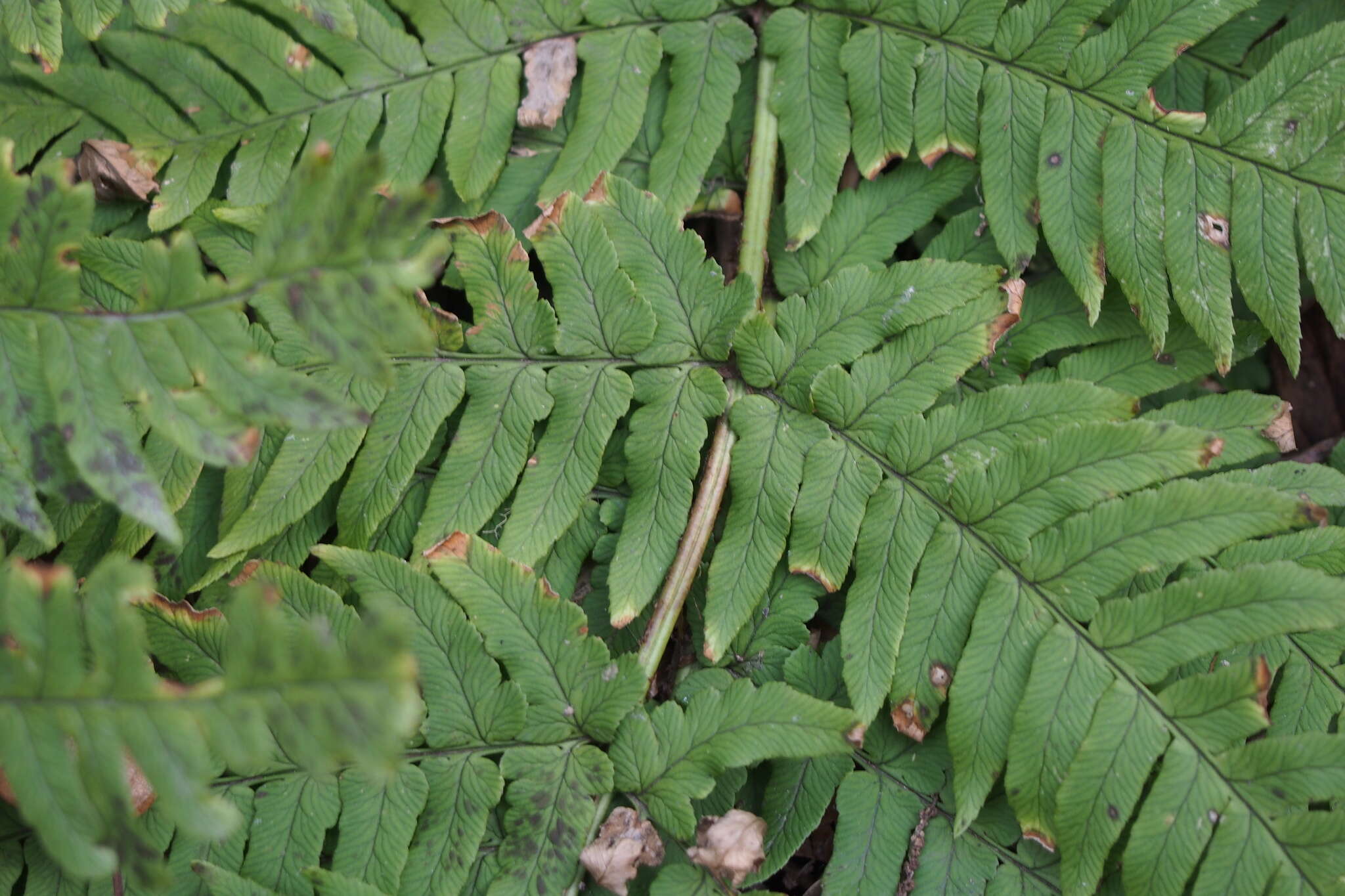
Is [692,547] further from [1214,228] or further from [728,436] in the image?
[1214,228]

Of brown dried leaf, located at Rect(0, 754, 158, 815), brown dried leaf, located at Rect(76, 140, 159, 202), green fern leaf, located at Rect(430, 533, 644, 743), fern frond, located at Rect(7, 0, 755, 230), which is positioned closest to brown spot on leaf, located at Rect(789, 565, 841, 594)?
green fern leaf, located at Rect(430, 533, 644, 743)

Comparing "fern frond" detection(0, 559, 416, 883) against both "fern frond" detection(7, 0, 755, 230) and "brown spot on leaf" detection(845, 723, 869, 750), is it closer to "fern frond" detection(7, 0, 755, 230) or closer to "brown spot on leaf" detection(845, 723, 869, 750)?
"brown spot on leaf" detection(845, 723, 869, 750)

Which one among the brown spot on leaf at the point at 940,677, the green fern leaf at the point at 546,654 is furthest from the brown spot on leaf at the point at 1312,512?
the green fern leaf at the point at 546,654

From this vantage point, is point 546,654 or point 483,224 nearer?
point 546,654

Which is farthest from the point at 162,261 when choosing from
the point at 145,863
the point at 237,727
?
the point at 145,863

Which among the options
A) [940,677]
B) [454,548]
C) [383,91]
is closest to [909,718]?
[940,677]

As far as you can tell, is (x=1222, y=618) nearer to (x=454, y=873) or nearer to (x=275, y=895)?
(x=454, y=873)
